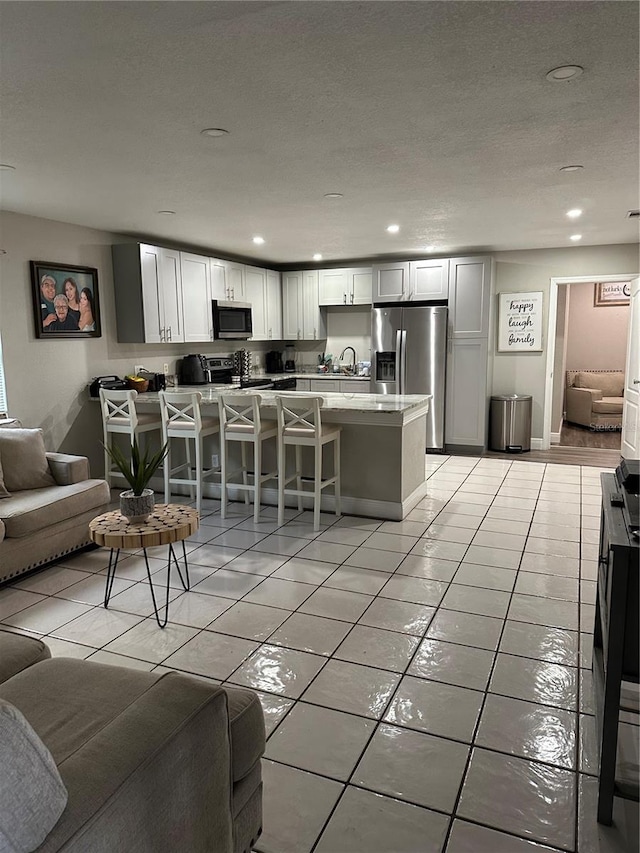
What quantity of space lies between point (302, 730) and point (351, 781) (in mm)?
291

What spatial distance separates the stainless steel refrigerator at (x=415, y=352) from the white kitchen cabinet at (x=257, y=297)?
148cm

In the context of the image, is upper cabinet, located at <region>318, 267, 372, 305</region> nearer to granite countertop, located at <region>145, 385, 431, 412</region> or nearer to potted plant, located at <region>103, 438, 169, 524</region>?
granite countertop, located at <region>145, 385, 431, 412</region>

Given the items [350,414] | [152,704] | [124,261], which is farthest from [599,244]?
[152,704]

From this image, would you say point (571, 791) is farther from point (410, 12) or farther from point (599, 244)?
point (599, 244)

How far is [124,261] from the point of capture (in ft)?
17.6

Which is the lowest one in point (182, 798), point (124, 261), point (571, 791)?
point (571, 791)

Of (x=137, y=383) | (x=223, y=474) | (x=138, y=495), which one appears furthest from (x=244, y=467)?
(x=138, y=495)

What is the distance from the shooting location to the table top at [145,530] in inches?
107

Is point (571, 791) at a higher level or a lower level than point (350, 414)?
lower

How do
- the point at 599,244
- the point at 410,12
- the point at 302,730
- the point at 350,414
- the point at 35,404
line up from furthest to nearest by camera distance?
the point at 599,244 < the point at 35,404 < the point at 350,414 < the point at 302,730 < the point at 410,12

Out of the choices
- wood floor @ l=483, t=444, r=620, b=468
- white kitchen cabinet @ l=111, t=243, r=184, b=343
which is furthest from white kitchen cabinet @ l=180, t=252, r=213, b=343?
wood floor @ l=483, t=444, r=620, b=468

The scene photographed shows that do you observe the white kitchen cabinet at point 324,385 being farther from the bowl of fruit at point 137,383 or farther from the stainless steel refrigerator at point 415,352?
the bowl of fruit at point 137,383

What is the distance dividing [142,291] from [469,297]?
369cm

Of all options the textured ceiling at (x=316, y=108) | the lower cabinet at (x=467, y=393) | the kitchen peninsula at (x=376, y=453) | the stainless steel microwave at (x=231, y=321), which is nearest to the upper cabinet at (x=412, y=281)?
the lower cabinet at (x=467, y=393)
